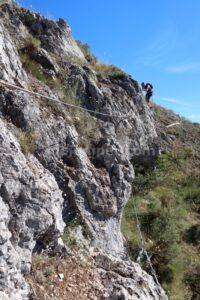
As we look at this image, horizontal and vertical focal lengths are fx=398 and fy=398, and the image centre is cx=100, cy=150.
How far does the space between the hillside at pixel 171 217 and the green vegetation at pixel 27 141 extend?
4.72 metres

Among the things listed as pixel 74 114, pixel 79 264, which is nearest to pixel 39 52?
pixel 74 114

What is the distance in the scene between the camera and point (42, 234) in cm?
637

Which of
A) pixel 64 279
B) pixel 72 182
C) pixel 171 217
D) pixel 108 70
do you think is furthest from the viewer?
pixel 108 70

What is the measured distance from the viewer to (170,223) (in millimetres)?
12641

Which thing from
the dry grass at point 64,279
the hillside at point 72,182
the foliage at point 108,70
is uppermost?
the foliage at point 108,70

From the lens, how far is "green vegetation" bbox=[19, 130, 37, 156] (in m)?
6.85

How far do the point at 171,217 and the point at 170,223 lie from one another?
0.52 m

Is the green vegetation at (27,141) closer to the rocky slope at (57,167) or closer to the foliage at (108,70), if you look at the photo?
the rocky slope at (57,167)

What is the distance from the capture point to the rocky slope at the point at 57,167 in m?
5.89

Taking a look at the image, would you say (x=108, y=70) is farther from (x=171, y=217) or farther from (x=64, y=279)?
(x=64, y=279)

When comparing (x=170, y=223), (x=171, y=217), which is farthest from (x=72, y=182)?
(x=171, y=217)

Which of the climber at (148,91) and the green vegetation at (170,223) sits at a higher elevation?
the climber at (148,91)

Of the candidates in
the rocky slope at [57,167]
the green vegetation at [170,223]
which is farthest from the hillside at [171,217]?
the rocky slope at [57,167]

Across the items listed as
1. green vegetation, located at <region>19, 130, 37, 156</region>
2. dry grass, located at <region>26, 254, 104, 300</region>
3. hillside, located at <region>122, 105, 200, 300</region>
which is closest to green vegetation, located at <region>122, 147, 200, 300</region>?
hillside, located at <region>122, 105, 200, 300</region>
